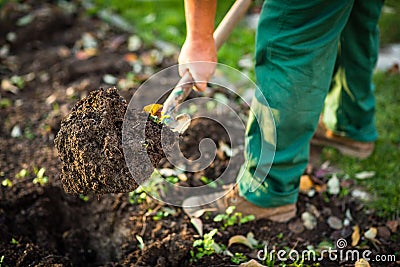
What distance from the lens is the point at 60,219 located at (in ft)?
8.56

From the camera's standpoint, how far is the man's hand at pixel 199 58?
2.13 meters

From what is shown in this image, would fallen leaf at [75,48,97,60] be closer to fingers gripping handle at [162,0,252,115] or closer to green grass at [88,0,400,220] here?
green grass at [88,0,400,220]

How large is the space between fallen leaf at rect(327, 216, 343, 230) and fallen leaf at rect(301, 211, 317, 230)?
8cm

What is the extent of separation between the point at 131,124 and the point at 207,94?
1.53 meters

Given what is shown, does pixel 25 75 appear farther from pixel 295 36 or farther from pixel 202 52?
pixel 295 36

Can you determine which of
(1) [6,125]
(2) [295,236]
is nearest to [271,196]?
(2) [295,236]

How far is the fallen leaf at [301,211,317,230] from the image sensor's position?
2.58 meters

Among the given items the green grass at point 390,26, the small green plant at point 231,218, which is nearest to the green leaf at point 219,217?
the small green plant at point 231,218

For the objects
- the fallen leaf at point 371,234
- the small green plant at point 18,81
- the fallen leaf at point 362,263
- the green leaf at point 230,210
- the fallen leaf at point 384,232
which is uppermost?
the fallen leaf at point 362,263

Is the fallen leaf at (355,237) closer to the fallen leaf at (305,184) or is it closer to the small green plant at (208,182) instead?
the fallen leaf at (305,184)

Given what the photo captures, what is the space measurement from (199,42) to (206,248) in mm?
929

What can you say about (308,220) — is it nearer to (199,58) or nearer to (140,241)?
(140,241)

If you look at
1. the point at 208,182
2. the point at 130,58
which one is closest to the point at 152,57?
the point at 130,58

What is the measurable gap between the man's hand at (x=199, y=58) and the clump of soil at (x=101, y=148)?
316 mm
